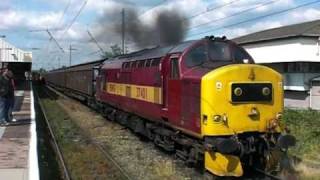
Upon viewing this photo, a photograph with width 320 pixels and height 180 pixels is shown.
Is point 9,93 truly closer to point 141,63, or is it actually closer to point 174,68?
point 141,63

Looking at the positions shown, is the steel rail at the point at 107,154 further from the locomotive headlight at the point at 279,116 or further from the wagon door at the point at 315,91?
the wagon door at the point at 315,91

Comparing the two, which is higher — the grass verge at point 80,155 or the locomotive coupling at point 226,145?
the locomotive coupling at point 226,145

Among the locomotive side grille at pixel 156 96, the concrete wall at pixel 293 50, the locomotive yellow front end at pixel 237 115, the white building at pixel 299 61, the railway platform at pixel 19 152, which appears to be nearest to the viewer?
the railway platform at pixel 19 152

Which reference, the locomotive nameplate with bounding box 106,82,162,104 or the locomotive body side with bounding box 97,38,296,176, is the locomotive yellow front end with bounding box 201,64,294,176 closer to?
the locomotive body side with bounding box 97,38,296,176

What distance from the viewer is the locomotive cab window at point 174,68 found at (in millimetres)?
12664

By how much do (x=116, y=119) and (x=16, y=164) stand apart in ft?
36.8

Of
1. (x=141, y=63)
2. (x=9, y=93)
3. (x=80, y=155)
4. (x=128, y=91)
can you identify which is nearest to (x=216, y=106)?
(x=80, y=155)

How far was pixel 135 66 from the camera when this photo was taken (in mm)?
17562

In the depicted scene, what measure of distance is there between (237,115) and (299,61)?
2629cm

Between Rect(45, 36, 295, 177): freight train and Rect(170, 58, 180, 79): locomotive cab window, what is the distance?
1 cm

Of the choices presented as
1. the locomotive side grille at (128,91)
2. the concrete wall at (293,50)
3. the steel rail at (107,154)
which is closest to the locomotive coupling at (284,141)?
the steel rail at (107,154)

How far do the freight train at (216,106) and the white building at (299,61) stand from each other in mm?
22157

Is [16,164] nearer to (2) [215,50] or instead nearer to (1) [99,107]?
(2) [215,50]

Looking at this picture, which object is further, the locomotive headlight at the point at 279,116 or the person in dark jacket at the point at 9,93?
the person in dark jacket at the point at 9,93
